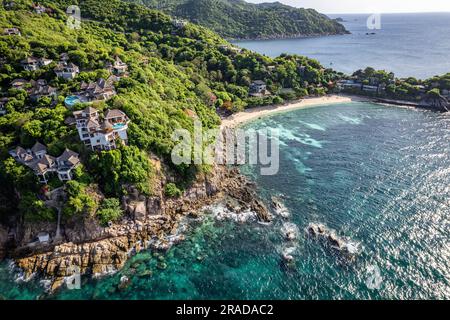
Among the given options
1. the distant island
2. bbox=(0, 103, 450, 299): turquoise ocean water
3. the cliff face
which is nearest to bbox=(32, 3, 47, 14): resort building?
the distant island

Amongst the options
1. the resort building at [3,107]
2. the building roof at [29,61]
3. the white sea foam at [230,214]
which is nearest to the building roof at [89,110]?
the resort building at [3,107]

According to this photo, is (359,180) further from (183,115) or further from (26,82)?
(26,82)

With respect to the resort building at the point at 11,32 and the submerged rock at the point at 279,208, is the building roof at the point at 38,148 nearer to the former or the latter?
the submerged rock at the point at 279,208

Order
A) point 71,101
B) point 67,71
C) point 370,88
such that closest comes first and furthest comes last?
point 71,101 → point 67,71 → point 370,88

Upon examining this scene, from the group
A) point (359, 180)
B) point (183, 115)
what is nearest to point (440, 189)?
point (359, 180)
